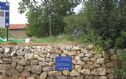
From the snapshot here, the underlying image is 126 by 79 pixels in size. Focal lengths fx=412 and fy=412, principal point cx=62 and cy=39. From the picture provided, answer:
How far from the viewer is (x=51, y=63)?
18219mm

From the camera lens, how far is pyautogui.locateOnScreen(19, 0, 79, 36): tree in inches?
1211

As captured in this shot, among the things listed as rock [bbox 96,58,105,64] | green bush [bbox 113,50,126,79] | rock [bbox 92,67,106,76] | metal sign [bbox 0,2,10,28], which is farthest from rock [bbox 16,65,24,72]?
green bush [bbox 113,50,126,79]

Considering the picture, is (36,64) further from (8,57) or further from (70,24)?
(70,24)

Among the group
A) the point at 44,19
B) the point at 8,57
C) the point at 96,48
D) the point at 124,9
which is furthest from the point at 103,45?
the point at 44,19

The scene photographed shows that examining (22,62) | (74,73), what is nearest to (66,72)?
(74,73)

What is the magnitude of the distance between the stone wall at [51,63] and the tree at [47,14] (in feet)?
39.3

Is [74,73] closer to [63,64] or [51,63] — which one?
[63,64]

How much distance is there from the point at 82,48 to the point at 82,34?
2.95 ft

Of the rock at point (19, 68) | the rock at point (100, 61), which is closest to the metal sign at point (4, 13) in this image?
the rock at point (19, 68)

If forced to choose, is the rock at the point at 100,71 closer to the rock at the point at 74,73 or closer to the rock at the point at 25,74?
the rock at the point at 74,73

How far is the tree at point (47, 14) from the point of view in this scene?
30.8 metres

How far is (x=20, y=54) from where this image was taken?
1848 centimetres

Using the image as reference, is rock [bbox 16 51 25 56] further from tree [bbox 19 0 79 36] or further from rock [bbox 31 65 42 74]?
tree [bbox 19 0 79 36]

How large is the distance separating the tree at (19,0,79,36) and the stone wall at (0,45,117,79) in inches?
472
